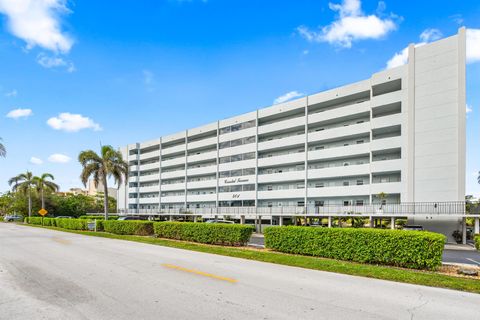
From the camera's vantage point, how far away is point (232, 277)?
9.73 meters

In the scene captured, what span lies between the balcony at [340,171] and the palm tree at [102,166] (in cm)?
2456

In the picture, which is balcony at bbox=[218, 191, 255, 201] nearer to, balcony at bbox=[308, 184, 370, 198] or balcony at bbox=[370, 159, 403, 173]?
balcony at bbox=[308, 184, 370, 198]

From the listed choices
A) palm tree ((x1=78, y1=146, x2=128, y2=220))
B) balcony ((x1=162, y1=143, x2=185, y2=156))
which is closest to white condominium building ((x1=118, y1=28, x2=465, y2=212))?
balcony ((x1=162, y1=143, x2=185, y2=156))

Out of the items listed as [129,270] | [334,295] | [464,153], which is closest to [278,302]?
[334,295]

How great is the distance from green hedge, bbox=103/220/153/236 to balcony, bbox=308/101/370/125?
2477cm

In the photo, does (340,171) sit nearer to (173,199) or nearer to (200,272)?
(200,272)

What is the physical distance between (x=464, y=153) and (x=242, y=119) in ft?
98.8

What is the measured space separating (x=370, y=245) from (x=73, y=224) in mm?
35844

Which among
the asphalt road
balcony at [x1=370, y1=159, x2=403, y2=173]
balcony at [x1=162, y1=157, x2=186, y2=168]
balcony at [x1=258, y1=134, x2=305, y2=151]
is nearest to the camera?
the asphalt road

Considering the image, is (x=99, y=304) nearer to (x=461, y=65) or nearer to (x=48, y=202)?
(x=461, y=65)

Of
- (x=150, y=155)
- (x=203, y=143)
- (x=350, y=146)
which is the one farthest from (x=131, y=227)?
(x=150, y=155)

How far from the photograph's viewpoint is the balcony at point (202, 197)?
56312mm

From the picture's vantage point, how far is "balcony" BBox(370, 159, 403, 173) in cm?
3494

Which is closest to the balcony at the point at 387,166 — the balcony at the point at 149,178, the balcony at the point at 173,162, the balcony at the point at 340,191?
the balcony at the point at 340,191
